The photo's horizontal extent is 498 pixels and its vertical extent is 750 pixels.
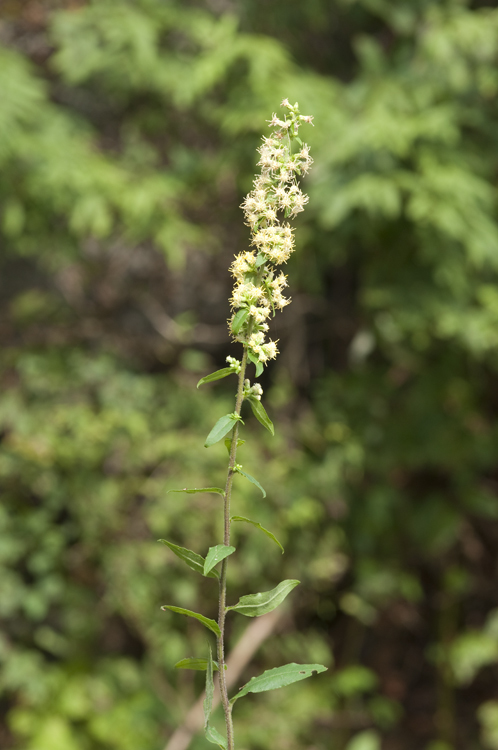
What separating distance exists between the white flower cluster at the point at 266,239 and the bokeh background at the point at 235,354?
5.85 ft

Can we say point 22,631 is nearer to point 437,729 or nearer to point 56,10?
point 437,729

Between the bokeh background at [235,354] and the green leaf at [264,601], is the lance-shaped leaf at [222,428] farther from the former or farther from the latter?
the bokeh background at [235,354]

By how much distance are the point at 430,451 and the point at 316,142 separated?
4.52ft

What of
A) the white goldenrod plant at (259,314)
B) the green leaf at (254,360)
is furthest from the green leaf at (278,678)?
the green leaf at (254,360)

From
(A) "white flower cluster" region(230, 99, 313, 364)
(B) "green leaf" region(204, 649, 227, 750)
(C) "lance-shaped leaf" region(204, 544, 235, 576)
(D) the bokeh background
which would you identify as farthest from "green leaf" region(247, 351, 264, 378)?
(D) the bokeh background

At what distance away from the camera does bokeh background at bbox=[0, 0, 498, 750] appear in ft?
8.11

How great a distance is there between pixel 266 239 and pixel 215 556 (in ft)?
0.92

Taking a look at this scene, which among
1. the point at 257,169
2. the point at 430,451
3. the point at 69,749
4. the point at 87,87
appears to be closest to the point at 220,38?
the point at 257,169

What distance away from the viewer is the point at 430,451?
112 inches

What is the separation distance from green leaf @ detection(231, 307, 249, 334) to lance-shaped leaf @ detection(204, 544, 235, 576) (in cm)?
19

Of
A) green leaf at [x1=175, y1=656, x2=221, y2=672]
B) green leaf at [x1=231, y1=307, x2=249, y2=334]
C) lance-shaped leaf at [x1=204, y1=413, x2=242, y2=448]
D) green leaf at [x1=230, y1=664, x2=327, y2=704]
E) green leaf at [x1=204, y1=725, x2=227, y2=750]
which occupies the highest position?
green leaf at [x1=231, y1=307, x2=249, y2=334]

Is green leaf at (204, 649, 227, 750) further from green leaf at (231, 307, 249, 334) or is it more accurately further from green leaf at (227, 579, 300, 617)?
green leaf at (231, 307, 249, 334)

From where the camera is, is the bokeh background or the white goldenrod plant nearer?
the white goldenrod plant

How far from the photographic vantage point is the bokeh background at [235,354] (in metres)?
2.47
